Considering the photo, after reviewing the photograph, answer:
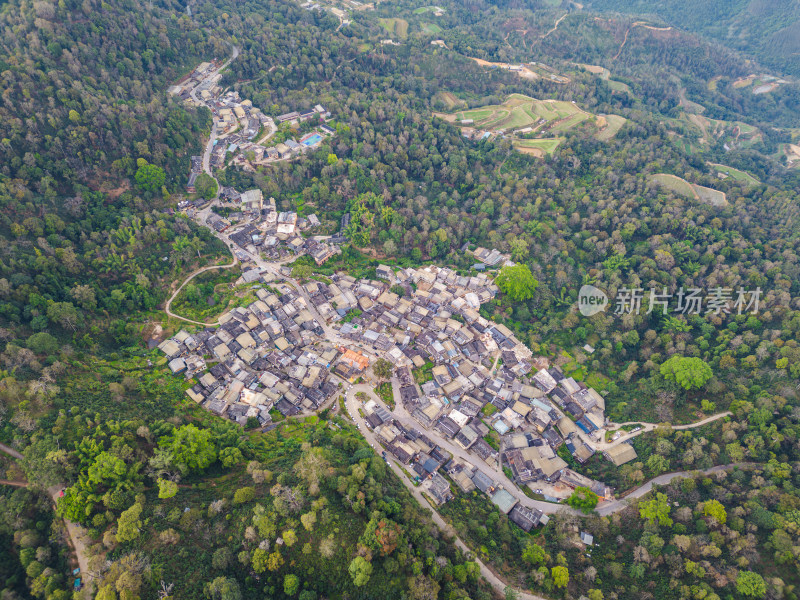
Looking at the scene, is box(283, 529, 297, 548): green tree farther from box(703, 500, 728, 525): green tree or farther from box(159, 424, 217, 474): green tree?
box(703, 500, 728, 525): green tree

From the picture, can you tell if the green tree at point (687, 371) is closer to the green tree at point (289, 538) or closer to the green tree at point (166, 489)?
the green tree at point (289, 538)

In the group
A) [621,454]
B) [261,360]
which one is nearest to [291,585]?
[261,360]

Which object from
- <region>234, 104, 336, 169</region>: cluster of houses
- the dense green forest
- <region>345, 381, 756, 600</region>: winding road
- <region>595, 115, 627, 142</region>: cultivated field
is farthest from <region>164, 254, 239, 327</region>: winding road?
<region>595, 115, 627, 142</region>: cultivated field

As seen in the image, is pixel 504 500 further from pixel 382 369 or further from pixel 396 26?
pixel 396 26

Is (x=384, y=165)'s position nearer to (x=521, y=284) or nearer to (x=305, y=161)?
(x=305, y=161)


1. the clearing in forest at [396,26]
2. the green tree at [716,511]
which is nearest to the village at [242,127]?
the clearing in forest at [396,26]

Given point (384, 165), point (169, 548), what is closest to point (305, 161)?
point (384, 165)
